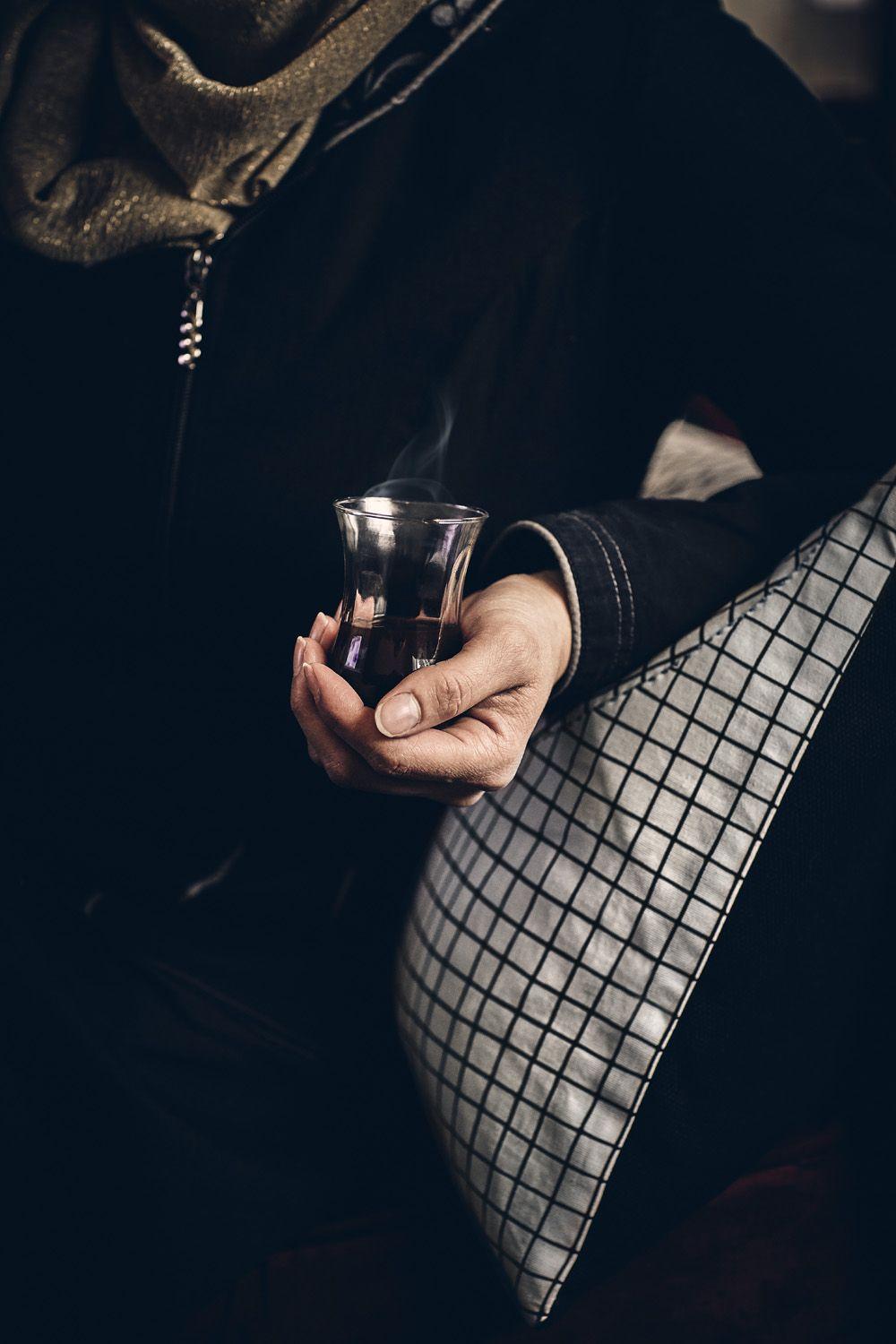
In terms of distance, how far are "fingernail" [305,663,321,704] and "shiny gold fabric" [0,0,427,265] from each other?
0.41 m

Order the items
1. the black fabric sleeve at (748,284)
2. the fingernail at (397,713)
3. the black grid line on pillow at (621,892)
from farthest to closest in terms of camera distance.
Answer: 1. the black fabric sleeve at (748,284)
2. the black grid line on pillow at (621,892)
3. the fingernail at (397,713)

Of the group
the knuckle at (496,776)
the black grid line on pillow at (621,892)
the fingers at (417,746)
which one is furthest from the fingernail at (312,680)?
the black grid line on pillow at (621,892)

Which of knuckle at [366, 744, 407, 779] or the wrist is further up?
the wrist

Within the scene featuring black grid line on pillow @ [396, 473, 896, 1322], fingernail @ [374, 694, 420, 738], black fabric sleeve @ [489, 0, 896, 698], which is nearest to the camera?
fingernail @ [374, 694, 420, 738]

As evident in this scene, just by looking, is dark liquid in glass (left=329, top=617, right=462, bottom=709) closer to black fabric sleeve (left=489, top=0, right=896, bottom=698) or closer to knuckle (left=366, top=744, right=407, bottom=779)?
knuckle (left=366, top=744, right=407, bottom=779)

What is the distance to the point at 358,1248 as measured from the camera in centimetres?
75

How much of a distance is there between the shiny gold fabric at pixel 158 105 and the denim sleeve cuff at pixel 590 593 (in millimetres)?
371

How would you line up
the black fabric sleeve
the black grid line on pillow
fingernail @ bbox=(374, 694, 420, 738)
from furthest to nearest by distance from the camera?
the black fabric sleeve < the black grid line on pillow < fingernail @ bbox=(374, 694, 420, 738)

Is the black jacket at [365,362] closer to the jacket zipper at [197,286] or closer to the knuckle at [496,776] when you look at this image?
the jacket zipper at [197,286]

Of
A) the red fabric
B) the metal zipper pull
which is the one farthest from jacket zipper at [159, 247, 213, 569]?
the red fabric

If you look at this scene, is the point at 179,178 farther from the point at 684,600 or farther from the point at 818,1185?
the point at 818,1185

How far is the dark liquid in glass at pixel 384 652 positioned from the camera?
567mm

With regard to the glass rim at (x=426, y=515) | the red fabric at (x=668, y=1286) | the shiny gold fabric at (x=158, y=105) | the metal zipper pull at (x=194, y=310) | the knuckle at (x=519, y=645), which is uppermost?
the shiny gold fabric at (x=158, y=105)

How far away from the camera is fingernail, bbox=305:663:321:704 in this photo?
0.54 meters
